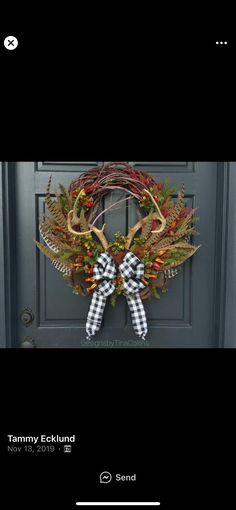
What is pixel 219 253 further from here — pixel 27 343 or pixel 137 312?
pixel 27 343

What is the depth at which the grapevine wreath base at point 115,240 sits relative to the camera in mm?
1260

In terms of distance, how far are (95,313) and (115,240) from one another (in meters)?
0.28

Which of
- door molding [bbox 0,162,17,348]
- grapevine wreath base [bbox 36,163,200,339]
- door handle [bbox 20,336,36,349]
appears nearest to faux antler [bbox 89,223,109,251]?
grapevine wreath base [bbox 36,163,200,339]

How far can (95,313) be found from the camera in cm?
132

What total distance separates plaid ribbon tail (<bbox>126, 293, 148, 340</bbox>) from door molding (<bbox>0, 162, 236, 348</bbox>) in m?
0.31

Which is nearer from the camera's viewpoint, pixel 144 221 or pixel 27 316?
pixel 144 221

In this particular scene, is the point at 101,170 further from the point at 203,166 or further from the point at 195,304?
the point at 195,304

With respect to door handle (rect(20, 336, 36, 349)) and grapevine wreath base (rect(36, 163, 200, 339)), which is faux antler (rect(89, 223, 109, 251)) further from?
door handle (rect(20, 336, 36, 349))

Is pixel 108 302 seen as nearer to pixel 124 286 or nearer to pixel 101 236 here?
pixel 124 286

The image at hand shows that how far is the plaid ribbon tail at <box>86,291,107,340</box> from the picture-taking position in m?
1.31

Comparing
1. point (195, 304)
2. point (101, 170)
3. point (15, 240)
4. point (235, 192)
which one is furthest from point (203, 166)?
point (15, 240)

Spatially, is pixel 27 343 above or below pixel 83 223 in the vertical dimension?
below
